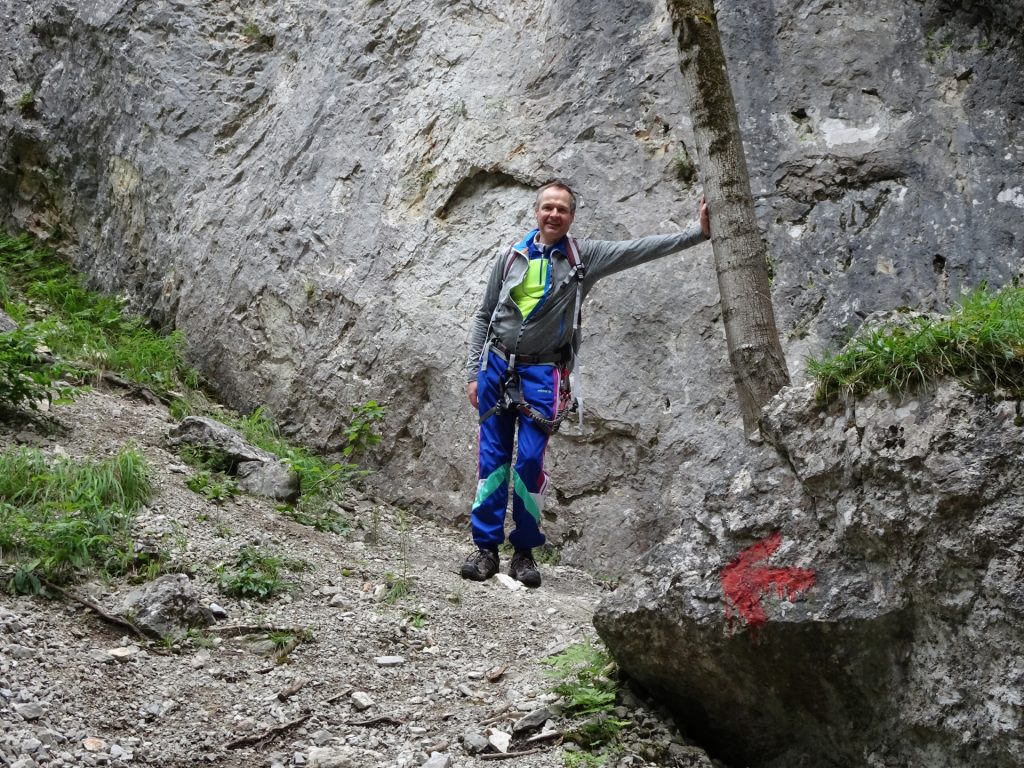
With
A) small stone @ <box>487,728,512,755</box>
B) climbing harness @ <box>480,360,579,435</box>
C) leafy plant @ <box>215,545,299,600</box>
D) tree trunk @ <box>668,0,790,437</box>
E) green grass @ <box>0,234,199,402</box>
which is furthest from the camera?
green grass @ <box>0,234,199,402</box>

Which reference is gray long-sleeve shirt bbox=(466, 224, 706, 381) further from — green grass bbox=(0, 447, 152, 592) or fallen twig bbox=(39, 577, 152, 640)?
fallen twig bbox=(39, 577, 152, 640)

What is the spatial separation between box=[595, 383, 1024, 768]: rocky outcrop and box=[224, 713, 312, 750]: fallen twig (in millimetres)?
1178

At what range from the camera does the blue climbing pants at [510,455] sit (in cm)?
532

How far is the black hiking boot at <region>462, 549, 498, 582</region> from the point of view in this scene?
5.38 m

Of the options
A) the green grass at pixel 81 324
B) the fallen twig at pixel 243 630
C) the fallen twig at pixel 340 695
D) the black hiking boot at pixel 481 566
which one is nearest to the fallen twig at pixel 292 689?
the fallen twig at pixel 340 695

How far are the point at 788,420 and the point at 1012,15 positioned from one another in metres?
4.18

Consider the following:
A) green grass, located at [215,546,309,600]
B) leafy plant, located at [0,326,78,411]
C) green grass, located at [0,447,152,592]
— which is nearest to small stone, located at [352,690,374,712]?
green grass, located at [215,546,309,600]

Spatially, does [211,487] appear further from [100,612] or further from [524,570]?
[524,570]

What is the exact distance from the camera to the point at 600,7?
730 centimetres

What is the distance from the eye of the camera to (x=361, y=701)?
3.89m

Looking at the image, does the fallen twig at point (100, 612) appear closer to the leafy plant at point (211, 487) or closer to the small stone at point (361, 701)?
the small stone at point (361, 701)

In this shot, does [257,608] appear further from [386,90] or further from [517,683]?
[386,90]

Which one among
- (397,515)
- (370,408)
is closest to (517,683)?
(397,515)

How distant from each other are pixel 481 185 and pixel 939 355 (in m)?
4.84
